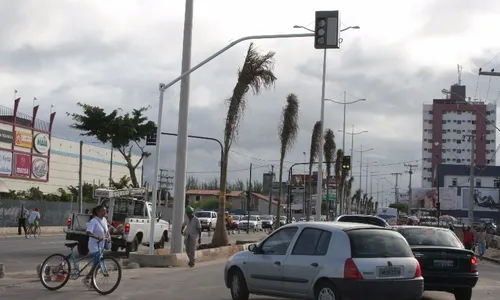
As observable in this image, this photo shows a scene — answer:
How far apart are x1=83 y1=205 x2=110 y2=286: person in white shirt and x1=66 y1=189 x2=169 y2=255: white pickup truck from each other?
30.6 ft

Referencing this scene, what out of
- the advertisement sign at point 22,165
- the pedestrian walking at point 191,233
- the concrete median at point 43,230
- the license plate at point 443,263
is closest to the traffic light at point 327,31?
the license plate at point 443,263

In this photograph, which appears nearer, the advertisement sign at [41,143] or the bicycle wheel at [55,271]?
the bicycle wheel at [55,271]

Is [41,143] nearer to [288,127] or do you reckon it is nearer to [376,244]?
[288,127]

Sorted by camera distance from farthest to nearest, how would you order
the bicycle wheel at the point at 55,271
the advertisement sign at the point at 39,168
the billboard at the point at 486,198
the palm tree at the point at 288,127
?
the billboard at the point at 486,198 → the advertisement sign at the point at 39,168 → the palm tree at the point at 288,127 → the bicycle wheel at the point at 55,271

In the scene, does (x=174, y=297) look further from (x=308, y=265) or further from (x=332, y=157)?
(x=332, y=157)

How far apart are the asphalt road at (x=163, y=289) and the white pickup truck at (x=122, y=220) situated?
5.41 m

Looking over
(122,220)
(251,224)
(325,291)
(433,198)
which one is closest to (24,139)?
(251,224)

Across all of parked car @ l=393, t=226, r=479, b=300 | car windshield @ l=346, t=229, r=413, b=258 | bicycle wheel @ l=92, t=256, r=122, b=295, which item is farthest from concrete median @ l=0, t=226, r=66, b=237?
car windshield @ l=346, t=229, r=413, b=258

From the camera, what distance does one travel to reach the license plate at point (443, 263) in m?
13.7

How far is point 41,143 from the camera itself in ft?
192

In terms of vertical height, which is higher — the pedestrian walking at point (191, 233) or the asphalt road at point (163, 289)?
the pedestrian walking at point (191, 233)

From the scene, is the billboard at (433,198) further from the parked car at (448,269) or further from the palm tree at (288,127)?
the parked car at (448,269)

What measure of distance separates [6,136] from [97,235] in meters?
42.6

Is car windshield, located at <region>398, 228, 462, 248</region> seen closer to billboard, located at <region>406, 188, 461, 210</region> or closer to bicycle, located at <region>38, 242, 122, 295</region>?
bicycle, located at <region>38, 242, 122, 295</region>
